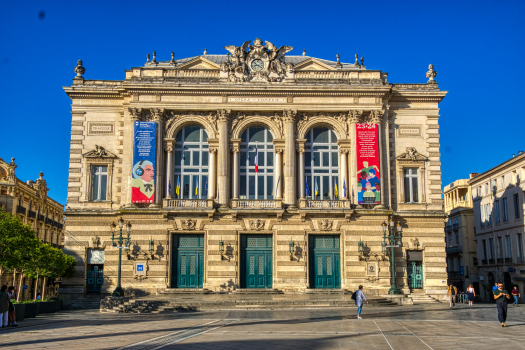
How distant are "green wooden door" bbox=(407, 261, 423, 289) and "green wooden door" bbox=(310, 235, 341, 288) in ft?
18.3

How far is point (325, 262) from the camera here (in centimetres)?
3897

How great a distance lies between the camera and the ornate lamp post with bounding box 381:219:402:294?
36031 millimetres

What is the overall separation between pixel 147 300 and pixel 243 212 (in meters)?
9.57

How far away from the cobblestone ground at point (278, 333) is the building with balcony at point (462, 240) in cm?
4843

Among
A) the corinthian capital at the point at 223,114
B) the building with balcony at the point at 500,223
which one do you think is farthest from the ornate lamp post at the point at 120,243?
the building with balcony at the point at 500,223

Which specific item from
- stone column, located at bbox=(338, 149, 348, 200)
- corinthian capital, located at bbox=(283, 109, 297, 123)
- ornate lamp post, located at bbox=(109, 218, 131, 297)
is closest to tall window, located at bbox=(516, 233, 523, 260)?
stone column, located at bbox=(338, 149, 348, 200)

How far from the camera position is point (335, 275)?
3878 cm

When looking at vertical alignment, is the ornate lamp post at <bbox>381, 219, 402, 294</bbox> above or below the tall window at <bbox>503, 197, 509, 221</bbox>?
below

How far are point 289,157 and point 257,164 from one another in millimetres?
2516

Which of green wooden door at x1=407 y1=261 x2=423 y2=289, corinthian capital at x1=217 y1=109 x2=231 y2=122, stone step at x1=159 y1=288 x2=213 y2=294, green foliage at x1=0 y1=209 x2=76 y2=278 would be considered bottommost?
stone step at x1=159 y1=288 x2=213 y2=294

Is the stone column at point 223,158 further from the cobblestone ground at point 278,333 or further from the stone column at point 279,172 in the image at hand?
the cobblestone ground at point 278,333

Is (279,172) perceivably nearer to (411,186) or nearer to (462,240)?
(411,186)

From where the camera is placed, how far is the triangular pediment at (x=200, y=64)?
41844 mm

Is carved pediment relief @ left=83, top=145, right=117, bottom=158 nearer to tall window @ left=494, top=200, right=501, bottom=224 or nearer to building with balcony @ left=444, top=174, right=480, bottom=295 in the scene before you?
tall window @ left=494, top=200, right=501, bottom=224
